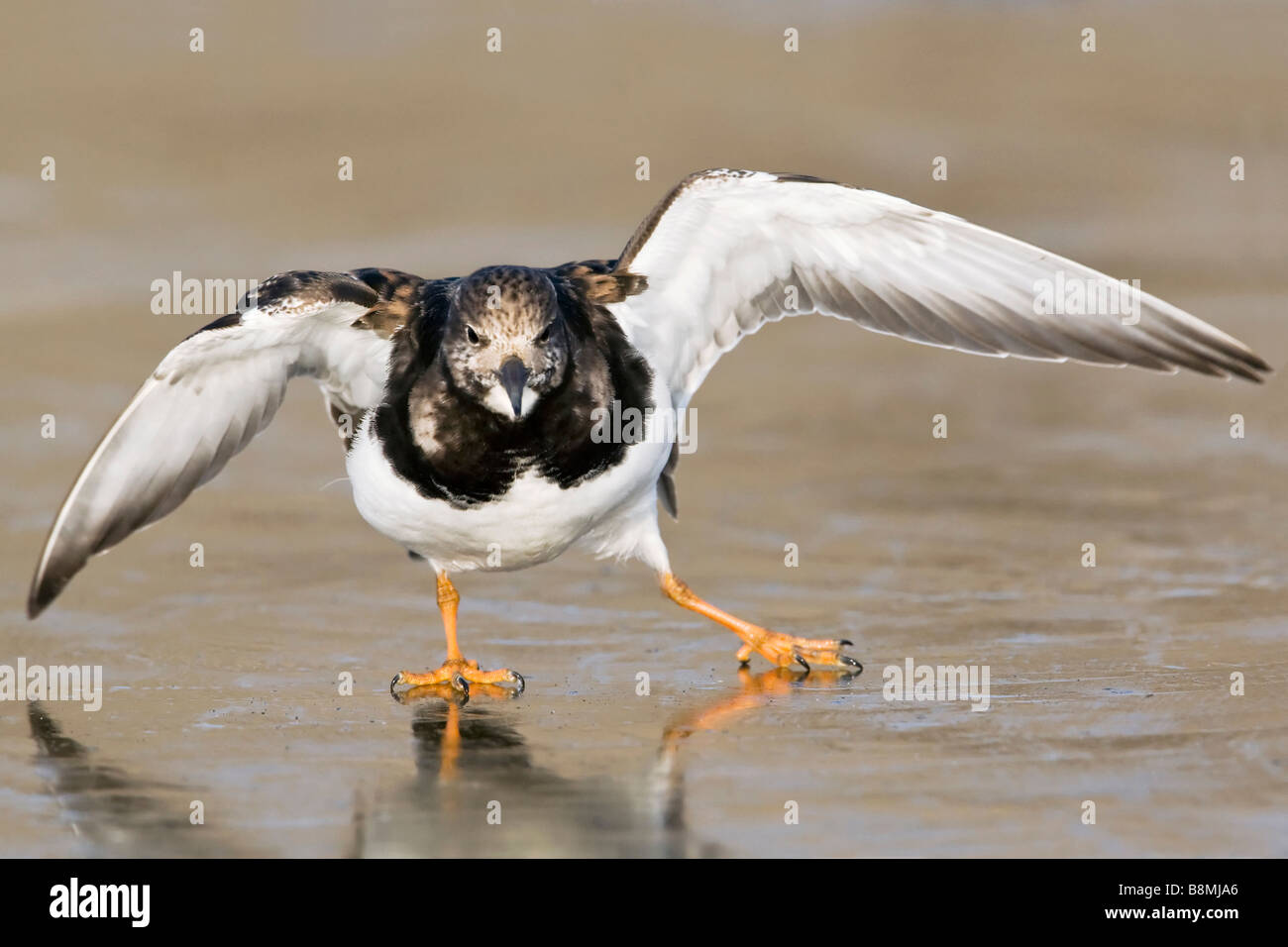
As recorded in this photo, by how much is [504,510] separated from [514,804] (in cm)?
145

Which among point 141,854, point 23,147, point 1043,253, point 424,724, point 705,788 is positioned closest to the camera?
point 141,854

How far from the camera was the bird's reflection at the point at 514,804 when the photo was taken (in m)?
5.47

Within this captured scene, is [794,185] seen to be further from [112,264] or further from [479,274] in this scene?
[112,264]

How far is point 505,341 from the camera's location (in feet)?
21.8

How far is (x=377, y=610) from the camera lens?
28.0ft

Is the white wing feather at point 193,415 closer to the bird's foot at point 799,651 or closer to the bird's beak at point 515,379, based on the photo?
the bird's beak at point 515,379

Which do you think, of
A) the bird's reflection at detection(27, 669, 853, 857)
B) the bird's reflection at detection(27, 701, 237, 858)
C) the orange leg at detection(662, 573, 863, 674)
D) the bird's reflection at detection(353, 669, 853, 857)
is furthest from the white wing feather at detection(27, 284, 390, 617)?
the orange leg at detection(662, 573, 863, 674)

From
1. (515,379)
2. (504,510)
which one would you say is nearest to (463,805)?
(504,510)

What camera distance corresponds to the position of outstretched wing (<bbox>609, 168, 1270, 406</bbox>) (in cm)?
728

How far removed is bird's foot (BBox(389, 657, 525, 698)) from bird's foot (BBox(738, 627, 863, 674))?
109 centimetres

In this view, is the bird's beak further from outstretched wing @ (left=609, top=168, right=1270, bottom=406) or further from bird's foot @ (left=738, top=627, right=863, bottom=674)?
bird's foot @ (left=738, top=627, right=863, bottom=674)

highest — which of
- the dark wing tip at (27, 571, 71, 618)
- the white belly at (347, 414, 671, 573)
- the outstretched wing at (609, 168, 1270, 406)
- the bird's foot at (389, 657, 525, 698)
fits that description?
the outstretched wing at (609, 168, 1270, 406)

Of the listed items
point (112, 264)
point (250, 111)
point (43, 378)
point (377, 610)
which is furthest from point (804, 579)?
point (250, 111)

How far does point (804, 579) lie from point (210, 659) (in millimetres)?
3131
